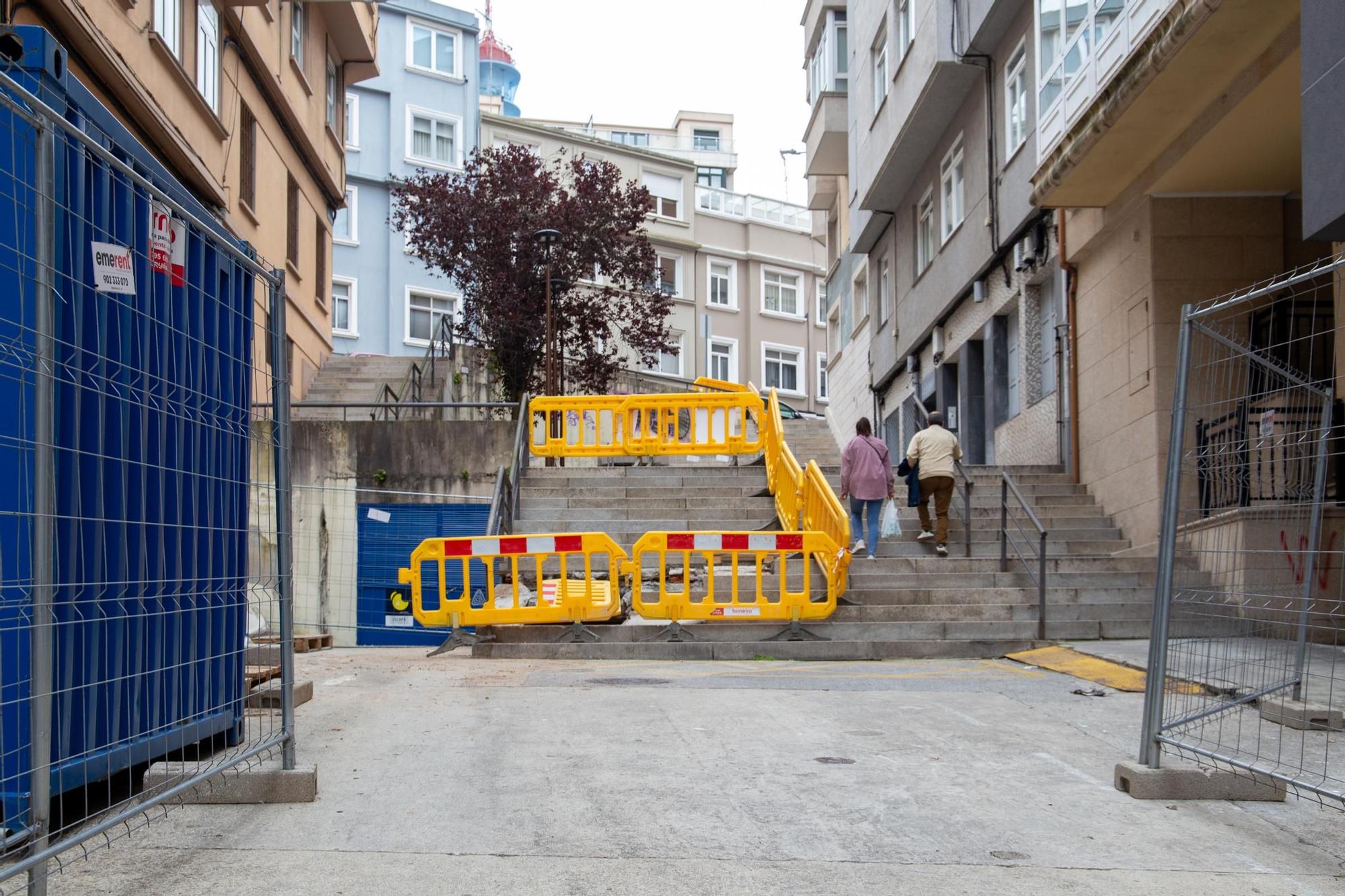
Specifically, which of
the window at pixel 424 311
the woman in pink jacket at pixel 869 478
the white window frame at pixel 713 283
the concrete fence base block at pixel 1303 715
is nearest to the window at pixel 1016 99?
the woman in pink jacket at pixel 869 478

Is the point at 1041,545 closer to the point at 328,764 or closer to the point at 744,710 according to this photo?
the point at 744,710

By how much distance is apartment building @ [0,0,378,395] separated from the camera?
13.8 m

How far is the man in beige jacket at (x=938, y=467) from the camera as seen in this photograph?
14.1 m

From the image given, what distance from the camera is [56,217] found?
429 cm

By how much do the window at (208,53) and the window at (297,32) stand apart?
4.36m

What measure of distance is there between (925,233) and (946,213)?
2.22 metres

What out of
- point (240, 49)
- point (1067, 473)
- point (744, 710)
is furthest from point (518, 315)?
point (744, 710)

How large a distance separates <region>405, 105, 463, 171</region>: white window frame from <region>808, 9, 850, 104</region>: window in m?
12.9

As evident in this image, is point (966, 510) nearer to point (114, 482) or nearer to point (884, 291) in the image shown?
point (114, 482)

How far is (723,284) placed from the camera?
47188mm

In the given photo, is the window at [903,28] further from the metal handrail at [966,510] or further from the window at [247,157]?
the window at [247,157]

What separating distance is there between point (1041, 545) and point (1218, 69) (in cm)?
462

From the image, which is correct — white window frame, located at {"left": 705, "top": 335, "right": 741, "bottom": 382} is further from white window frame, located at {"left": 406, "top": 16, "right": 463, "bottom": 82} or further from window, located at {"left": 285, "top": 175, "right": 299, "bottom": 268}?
window, located at {"left": 285, "top": 175, "right": 299, "bottom": 268}

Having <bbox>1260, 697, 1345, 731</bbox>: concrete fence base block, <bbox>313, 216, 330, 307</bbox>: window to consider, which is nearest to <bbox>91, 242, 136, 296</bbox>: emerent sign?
<bbox>1260, 697, 1345, 731</bbox>: concrete fence base block
